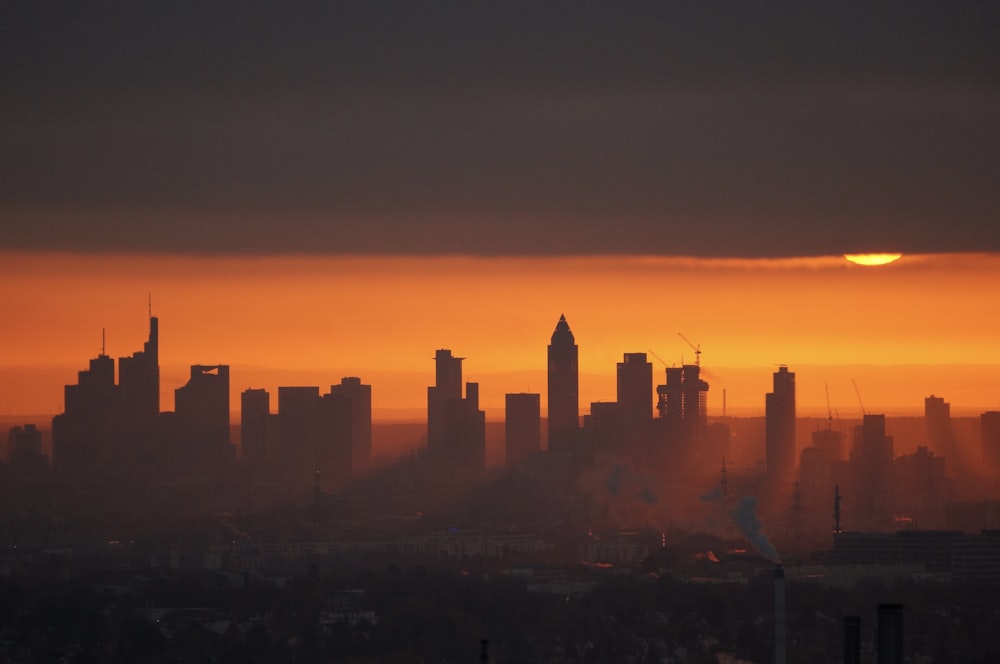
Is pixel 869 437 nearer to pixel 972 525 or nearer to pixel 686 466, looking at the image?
pixel 686 466

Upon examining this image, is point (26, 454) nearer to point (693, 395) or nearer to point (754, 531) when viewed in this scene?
point (693, 395)

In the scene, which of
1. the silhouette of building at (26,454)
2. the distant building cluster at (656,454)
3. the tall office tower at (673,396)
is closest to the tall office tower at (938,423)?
the distant building cluster at (656,454)

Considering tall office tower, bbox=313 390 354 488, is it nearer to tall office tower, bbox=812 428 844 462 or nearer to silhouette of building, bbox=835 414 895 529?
tall office tower, bbox=812 428 844 462

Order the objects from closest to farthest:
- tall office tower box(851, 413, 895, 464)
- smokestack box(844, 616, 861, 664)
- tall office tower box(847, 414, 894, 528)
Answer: smokestack box(844, 616, 861, 664)
tall office tower box(847, 414, 894, 528)
tall office tower box(851, 413, 895, 464)

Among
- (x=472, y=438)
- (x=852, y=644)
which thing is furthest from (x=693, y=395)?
(x=852, y=644)

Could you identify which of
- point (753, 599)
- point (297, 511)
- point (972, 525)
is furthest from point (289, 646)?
point (297, 511)

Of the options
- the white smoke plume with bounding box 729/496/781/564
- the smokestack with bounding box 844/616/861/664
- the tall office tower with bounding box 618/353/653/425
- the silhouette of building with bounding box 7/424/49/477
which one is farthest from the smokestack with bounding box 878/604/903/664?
the silhouette of building with bounding box 7/424/49/477
